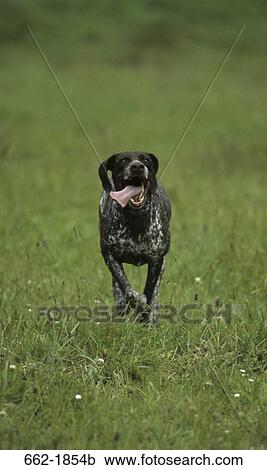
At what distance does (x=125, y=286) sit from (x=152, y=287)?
1.10 ft

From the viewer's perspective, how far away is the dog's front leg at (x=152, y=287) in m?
6.66

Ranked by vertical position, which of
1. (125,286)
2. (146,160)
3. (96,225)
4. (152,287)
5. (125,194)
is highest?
(146,160)

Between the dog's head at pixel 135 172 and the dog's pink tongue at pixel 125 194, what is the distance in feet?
0.07

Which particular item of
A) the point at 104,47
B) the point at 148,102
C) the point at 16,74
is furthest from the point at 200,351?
the point at 104,47

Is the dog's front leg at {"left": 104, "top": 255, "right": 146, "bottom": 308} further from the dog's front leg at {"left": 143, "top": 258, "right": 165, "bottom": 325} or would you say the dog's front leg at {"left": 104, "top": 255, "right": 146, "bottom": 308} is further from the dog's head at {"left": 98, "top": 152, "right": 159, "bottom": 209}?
the dog's head at {"left": 98, "top": 152, "right": 159, "bottom": 209}

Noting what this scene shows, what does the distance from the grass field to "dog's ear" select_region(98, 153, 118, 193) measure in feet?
3.05

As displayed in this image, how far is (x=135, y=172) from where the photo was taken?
18.9ft

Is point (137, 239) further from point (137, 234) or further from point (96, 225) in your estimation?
point (96, 225)

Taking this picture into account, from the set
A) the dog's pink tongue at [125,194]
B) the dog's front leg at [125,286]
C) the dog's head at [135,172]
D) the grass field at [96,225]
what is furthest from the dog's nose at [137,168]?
the grass field at [96,225]

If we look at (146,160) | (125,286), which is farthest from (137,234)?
(146,160)

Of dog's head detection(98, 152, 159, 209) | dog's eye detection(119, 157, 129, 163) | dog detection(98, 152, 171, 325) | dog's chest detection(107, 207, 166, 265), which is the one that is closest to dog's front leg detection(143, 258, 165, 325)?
dog detection(98, 152, 171, 325)

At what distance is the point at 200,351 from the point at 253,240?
4.57 meters

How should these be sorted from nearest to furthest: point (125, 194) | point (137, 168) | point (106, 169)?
point (137, 168) < point (125, 194) < point (106, 169)

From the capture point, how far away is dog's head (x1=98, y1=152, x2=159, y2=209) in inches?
228
